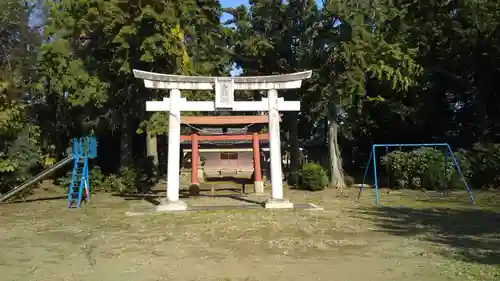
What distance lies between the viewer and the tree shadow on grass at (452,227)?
8.41 meters

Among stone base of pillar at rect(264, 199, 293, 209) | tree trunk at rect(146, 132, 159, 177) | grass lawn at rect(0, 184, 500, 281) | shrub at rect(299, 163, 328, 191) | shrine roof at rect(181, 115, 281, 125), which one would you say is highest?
shrine roof at rect(181, 115, 281, 125)

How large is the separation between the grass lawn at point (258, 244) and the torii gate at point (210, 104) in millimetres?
1121

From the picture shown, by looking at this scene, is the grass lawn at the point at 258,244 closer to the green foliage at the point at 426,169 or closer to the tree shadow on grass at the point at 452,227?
the tree shadow on grass at the point at 452,227

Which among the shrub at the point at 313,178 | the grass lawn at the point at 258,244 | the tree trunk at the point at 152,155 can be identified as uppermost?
the tree trunk at the point at 152,155

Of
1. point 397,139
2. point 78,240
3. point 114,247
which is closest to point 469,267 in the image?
point 114,247

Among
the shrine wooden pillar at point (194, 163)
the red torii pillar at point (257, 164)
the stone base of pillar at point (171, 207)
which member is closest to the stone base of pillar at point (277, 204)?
the stone base of pillar at point (171, 207)

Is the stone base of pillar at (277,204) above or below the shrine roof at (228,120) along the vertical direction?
below

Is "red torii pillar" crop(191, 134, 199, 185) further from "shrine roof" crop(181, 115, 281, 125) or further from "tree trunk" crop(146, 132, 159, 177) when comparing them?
"tree trunk" crop(146, 132, 159, 177)

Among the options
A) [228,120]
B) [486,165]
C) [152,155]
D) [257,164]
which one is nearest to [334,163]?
[257,164]

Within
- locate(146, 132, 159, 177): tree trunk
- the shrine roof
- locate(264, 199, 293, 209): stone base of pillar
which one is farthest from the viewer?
locate(146, 132, 159, 177): tree trunk

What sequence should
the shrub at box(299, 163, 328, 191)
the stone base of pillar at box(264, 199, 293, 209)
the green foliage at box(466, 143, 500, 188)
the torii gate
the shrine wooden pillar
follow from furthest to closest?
the shrub at box(299, 163, 328, 191)
the green foliage at box(466, 143, 500, 188)
the shrine wooden pillar
the stone base of pillar at box(264, 199, 293, 209)
the torii gate

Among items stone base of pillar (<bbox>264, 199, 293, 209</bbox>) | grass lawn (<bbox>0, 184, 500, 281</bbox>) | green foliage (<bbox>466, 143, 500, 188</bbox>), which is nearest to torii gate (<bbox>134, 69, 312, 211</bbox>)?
stone base of pillar (<bbox>264, 199, 293, 209</bbox>)

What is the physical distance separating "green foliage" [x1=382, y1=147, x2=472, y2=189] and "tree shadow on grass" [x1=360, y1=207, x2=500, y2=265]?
23.8 ft

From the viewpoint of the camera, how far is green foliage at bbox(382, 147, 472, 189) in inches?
861
